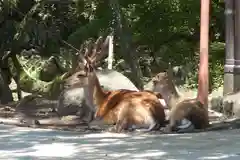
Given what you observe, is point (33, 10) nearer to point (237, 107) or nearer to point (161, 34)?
point (161, 34)

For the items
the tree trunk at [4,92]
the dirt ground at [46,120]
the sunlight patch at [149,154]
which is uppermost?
the tree trunk at [4,92]

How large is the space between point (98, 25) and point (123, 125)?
811 centimetres

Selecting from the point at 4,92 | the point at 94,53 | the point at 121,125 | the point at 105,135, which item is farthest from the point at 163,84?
the point at 4,92

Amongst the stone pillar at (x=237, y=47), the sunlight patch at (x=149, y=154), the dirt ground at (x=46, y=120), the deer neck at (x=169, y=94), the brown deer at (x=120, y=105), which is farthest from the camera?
the stone pillar at (x=237, y=47)

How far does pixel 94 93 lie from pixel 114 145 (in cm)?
262

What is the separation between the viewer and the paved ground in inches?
263

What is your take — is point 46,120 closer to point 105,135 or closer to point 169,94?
point 169,94

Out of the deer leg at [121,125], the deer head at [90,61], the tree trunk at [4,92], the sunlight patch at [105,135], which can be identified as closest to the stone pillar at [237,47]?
the deer head at [90,61]

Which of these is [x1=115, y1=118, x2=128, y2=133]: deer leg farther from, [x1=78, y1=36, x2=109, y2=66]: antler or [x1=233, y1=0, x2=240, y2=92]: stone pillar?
[x1=233, y1=0, x2=240, y2=92]: stone pillar

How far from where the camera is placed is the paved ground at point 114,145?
21.9ft

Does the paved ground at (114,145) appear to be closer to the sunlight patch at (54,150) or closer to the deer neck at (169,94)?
the sunlight patch at (54,150)

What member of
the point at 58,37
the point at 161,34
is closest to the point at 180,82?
the point at 161,34

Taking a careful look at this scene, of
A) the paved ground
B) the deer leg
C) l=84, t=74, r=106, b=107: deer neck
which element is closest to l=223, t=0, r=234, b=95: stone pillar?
l=84, t=74, r=106, b=107: deer neck

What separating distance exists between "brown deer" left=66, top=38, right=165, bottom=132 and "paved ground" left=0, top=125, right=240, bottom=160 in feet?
1.51
